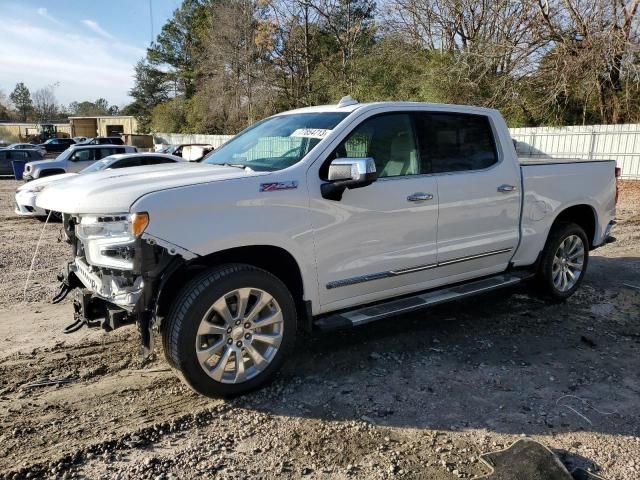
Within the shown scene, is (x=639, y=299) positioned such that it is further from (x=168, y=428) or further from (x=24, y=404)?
(x=24, y=404)

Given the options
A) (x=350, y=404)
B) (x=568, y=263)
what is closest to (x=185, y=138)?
(x=568, y=263)

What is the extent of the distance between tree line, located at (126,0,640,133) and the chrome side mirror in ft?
63.9

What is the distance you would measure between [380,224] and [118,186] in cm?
193

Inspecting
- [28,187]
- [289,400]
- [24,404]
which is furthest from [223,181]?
[28,187]

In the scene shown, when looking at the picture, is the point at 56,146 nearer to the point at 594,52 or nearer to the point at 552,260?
the point at 594,52

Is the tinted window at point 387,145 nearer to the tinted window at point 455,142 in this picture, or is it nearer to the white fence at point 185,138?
the tinted window at point 455,142

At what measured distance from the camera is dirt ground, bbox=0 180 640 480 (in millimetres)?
3018

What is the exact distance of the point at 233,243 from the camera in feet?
11.5

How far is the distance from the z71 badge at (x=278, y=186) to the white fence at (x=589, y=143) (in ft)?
54.8

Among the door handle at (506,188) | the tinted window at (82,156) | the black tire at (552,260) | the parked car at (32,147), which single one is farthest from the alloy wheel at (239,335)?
the parked car at (32,147)

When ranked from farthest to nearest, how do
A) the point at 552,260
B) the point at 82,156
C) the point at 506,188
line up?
the point at 82,156 < the point at 552,260 < the point at 506,188

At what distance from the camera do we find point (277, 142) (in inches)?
172

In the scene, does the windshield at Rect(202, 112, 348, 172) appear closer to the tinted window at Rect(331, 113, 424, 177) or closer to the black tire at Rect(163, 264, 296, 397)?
the tinted window at Rect(331, 113, 424, 177)

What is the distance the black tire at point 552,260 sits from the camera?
18.6 feet
